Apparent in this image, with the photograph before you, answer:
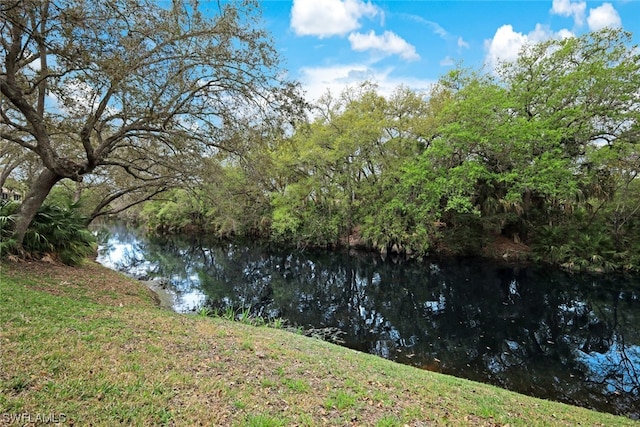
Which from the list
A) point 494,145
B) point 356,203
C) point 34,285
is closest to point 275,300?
point 34,285

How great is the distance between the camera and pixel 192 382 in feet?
12.2

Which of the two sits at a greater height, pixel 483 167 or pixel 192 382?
pixel 483 167

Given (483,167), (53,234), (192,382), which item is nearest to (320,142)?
A: (483,167)

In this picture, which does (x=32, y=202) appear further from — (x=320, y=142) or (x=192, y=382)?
(x=320, y=142)

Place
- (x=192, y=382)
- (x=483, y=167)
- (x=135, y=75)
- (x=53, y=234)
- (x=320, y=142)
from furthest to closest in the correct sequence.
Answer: (x=320, y=142), (x=483, y=167), (x=53, y=234), (x=135, y=75), (x=192, y=382)

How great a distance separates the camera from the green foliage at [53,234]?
8.49m

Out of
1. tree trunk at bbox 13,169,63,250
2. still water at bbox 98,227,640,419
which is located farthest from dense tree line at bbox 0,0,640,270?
still water at bbox 98,227,640,419

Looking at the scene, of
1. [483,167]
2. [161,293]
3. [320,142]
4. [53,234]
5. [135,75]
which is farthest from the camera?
[320,142]

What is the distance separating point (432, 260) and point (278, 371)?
814 inches

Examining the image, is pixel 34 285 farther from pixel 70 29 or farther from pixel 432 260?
pixel 432 260

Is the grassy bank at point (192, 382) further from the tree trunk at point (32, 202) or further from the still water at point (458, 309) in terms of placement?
the tree trunk at point (32, 202)

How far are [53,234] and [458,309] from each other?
14.5m

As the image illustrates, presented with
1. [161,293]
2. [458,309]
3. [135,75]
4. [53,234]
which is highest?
[135,75]

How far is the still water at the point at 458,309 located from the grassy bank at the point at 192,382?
9.75 ft
